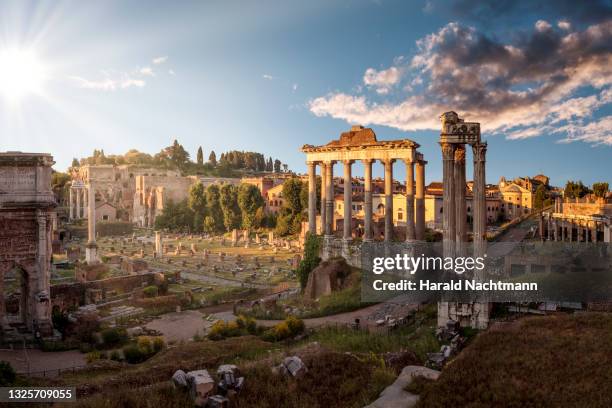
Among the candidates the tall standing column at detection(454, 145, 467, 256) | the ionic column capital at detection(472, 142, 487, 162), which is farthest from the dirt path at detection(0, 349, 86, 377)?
the ionic column capital at detection(472, 142, 487, 162)

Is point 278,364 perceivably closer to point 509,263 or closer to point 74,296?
point 74,296

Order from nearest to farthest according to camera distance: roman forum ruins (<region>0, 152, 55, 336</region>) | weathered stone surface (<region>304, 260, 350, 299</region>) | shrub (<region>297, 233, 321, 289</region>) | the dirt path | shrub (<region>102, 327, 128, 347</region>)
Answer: the dirt path < roman forum ruins (<region>0, 152, 55, 336</region>) < shrub (<region>102, 327, 128, 347</region>) < weathered stone surface (<region>304, 260, 350, 299</region>) < shrub (<region>297, 233, 321, 289</region>)

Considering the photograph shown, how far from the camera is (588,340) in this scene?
1209cm

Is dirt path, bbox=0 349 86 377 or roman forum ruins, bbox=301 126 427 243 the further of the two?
roman forum ruins, bbox=301 126 427 243

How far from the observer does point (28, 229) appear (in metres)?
19.7

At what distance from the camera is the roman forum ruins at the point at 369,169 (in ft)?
89.3

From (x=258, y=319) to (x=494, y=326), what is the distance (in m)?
12.0

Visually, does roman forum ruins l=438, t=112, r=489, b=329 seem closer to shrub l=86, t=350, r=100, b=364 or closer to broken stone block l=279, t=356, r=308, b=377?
broken stone block l=279, t=356, r=308, b=377

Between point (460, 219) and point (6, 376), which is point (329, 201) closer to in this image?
point (460, 219)

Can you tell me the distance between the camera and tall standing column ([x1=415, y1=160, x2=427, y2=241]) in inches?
1087

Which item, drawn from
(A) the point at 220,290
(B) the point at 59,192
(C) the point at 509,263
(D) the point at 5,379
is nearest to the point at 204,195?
(B) the point at 59,192

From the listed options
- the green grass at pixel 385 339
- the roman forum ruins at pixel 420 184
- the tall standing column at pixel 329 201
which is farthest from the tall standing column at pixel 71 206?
the green grass at pixel 385 339

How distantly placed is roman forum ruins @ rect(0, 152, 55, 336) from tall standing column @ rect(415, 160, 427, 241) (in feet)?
60.0

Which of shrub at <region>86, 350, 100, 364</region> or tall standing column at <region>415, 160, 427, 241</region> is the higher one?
tall standing column at <region>415, 160, 427, 241</region>
